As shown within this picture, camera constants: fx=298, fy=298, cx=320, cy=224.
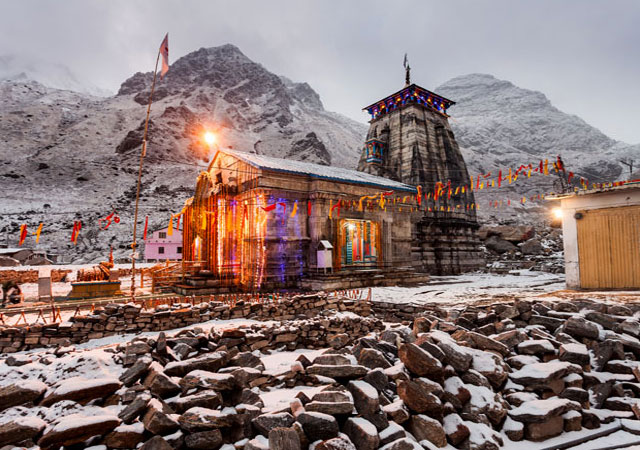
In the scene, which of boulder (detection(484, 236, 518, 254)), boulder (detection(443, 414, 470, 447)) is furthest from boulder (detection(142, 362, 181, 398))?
boulder (detection(484, 236, 518, 254))

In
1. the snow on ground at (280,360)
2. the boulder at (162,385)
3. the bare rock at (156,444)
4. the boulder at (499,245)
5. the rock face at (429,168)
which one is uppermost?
the rock face at (429,168)

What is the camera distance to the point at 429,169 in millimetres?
26906

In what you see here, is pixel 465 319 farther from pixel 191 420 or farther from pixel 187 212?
pixel 187 212

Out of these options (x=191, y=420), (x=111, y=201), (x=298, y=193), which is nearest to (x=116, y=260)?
(x=111, y=201)

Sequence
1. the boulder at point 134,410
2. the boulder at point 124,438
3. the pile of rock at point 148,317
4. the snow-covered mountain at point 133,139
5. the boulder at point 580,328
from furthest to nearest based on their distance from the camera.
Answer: the snow-covered mountain at point 133,139, the pile of rock at point 148,317, the boulder at point 580,328, the boulder at point 134,410, the boulder at point 124,438

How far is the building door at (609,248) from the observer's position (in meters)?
12.7

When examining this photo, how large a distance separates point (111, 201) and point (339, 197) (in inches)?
2534

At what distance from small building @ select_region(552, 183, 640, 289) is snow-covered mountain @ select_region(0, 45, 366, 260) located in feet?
174

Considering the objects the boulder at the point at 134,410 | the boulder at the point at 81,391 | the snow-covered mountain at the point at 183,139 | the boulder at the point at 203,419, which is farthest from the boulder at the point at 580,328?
the snow-covered mountain at the point at 183,139

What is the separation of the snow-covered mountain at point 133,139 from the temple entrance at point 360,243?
41.6 metres

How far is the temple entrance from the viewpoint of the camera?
18500 millimetres

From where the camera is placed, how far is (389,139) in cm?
2917

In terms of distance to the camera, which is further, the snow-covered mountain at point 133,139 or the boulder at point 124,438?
the snow-covered mountain at point 133,139

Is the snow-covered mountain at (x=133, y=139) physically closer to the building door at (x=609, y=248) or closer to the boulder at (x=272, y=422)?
the boulder at (x=272, y=422)
